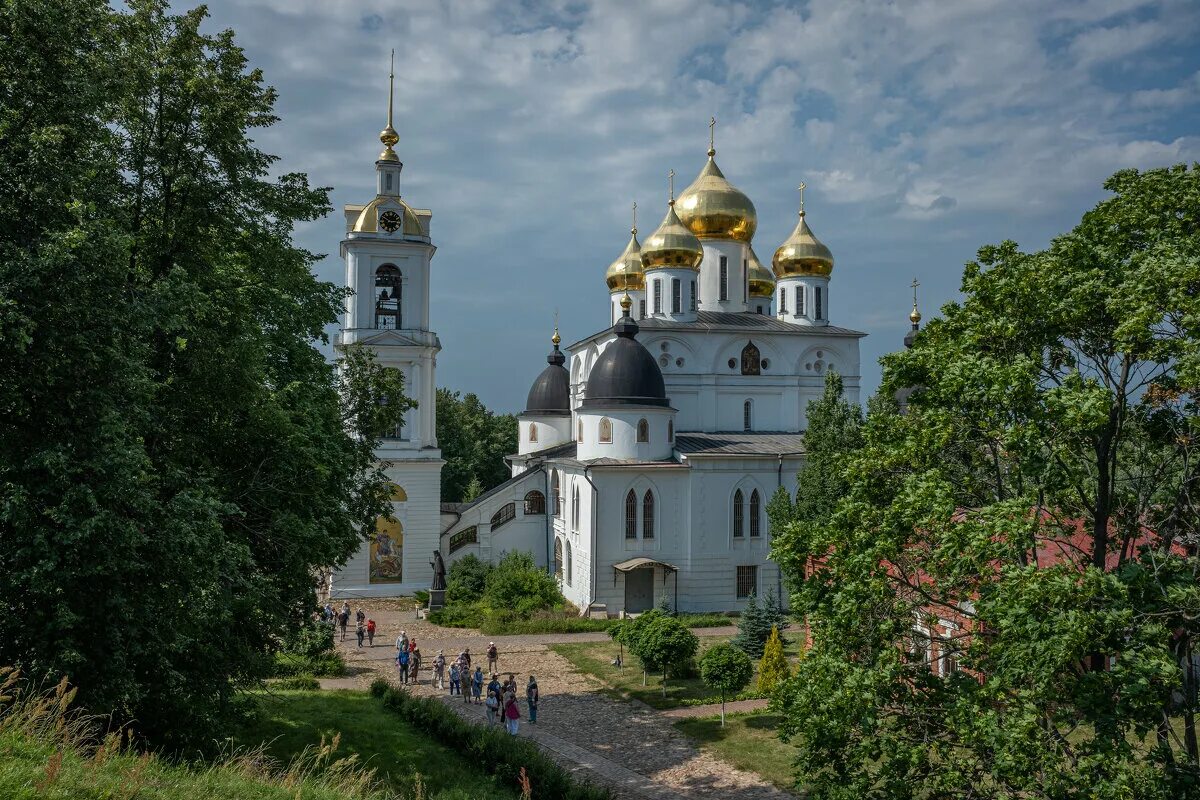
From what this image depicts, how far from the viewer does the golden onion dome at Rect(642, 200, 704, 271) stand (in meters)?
34.4

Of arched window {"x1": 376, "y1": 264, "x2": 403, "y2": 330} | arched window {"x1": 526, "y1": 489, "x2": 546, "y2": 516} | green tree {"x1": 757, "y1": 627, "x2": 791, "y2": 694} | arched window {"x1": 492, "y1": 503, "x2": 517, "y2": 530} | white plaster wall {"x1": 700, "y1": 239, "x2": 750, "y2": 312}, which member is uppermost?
white plaster wall {"x1": 700, "y1": 239, "x2": 750, "y2": 312}

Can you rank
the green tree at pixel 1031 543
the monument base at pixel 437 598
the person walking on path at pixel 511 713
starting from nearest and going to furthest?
the green tree at pixel 1031 543, the person walking on path at pixel 511 713, the monument base at pixel 437 598

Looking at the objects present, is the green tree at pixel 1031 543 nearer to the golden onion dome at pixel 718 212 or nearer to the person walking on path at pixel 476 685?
the person walking on path at pixel 476 685

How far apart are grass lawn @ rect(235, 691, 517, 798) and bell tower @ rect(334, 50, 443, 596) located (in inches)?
512

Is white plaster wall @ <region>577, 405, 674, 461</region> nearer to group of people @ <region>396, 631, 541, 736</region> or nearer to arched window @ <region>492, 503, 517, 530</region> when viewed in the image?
arched window @ <region>492, 503, 517, 530</region>

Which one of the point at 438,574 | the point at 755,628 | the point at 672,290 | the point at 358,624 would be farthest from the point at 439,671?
the point at 672,290

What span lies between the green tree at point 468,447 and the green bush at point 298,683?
94.6 feet

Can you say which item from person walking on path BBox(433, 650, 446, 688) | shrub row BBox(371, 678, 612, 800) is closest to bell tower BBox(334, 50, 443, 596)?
person walking on path BBox(433, 650, 446, 688)

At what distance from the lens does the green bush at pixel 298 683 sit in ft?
63.4

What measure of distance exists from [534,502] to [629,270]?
11.7 metres

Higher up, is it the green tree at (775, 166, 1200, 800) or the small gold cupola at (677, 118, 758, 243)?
the small gold cupola at (677, 118, 758, 243)

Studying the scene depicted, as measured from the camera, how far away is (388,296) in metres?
30.9

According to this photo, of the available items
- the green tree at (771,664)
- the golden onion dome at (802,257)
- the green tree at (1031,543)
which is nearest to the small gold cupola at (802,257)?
the golden onion dome at (802,257)

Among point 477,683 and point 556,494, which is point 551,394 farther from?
point 477,683
